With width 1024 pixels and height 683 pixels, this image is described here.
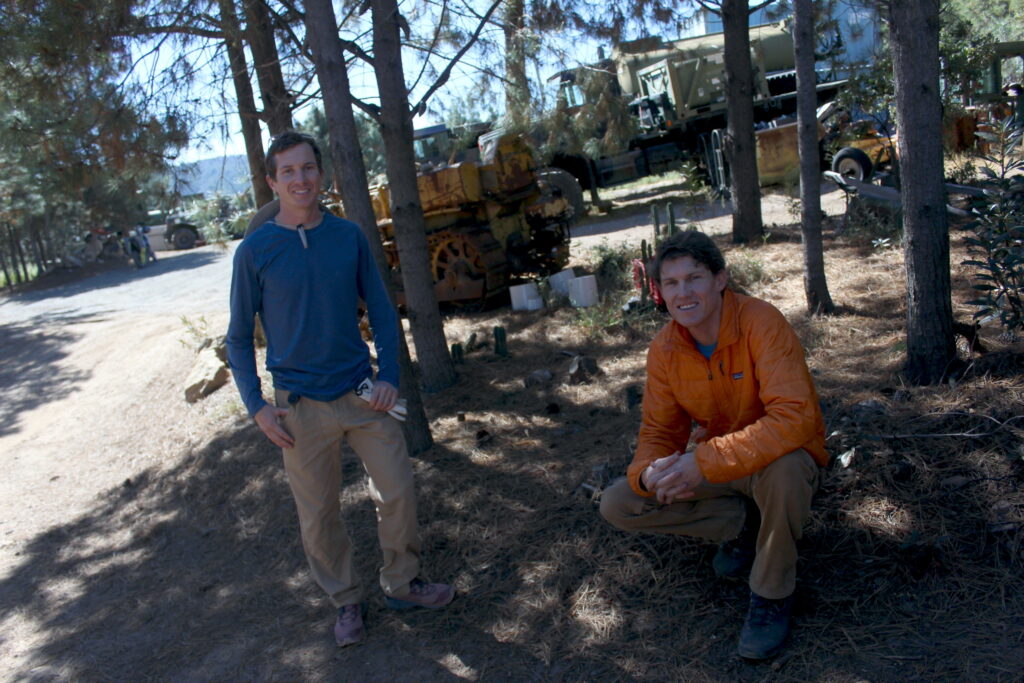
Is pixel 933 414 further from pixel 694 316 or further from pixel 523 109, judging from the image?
pixel 523 109

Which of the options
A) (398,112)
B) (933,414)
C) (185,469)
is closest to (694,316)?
(933,414)

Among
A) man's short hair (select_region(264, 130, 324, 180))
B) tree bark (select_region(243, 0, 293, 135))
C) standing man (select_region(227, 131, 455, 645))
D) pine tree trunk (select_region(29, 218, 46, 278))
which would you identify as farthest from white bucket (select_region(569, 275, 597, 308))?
pine tree trunk (select_region(29, 218, 46, 278))

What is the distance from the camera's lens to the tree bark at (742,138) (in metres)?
8.30

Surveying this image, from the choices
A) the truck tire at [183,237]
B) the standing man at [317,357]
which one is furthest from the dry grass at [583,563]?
the truck tire at [183,237]

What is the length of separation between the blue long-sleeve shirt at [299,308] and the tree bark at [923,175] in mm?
2324

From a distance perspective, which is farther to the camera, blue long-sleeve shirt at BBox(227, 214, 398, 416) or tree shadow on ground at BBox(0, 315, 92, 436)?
tree shadow on ground at BBox(0, 315, 92, 436)

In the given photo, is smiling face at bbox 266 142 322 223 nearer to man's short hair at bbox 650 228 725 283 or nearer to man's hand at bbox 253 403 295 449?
man's hand at bbox 253 403 295 449

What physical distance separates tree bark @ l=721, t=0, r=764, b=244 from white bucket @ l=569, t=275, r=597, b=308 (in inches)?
83.6

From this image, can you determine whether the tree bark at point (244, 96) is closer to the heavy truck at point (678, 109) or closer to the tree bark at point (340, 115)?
the tree bark at point (340, 115)

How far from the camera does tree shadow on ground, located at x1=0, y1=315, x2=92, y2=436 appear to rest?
9.36m

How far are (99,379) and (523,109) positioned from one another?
6.32 metres

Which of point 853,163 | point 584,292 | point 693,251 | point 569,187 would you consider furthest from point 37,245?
point 693,251

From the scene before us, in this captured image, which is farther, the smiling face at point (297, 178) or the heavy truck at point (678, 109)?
the heavy truck at point (678, 109)

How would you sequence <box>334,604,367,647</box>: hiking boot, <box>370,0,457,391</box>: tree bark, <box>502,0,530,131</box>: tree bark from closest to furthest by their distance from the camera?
1. <box>334,604,367,647</box>: hiking boot
2. <box>370,0,457,391</box>: tree bark
3. <box>502,0,530,131</box>: tree bark
